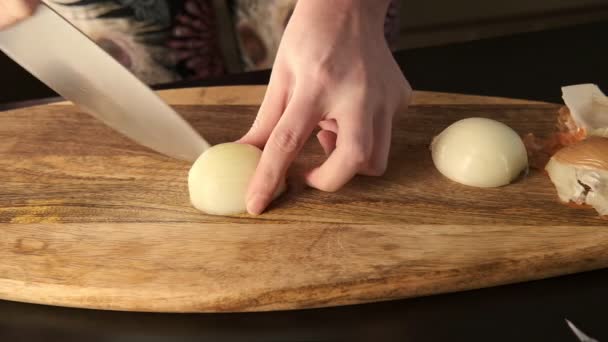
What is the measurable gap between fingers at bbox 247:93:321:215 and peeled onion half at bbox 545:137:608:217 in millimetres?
462

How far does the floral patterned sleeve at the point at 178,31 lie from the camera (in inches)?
57.7

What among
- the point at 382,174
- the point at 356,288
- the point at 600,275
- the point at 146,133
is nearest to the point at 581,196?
the point at 600,275

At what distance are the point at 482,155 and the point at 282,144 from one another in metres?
0.37

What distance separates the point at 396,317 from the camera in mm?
952

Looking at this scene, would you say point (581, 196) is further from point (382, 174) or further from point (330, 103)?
point (330, 103)

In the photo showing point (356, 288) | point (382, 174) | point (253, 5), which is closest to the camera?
point (356, 288)

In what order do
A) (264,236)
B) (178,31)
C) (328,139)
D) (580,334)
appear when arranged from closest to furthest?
(580,334), (264,236), (328,139), (178,31)

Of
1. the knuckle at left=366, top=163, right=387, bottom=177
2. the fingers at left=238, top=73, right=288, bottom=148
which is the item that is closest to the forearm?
the fingers at left=238, top=73, right=288, bottom=148

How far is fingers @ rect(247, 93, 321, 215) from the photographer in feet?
3.40

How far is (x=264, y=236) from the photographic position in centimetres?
103

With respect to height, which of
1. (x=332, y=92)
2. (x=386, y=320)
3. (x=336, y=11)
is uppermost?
(x=336, y=11)

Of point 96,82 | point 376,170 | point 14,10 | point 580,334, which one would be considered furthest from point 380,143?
point 14,10

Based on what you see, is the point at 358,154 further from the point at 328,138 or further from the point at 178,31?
the point at 178,31

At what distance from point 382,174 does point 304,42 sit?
0.96 ft
